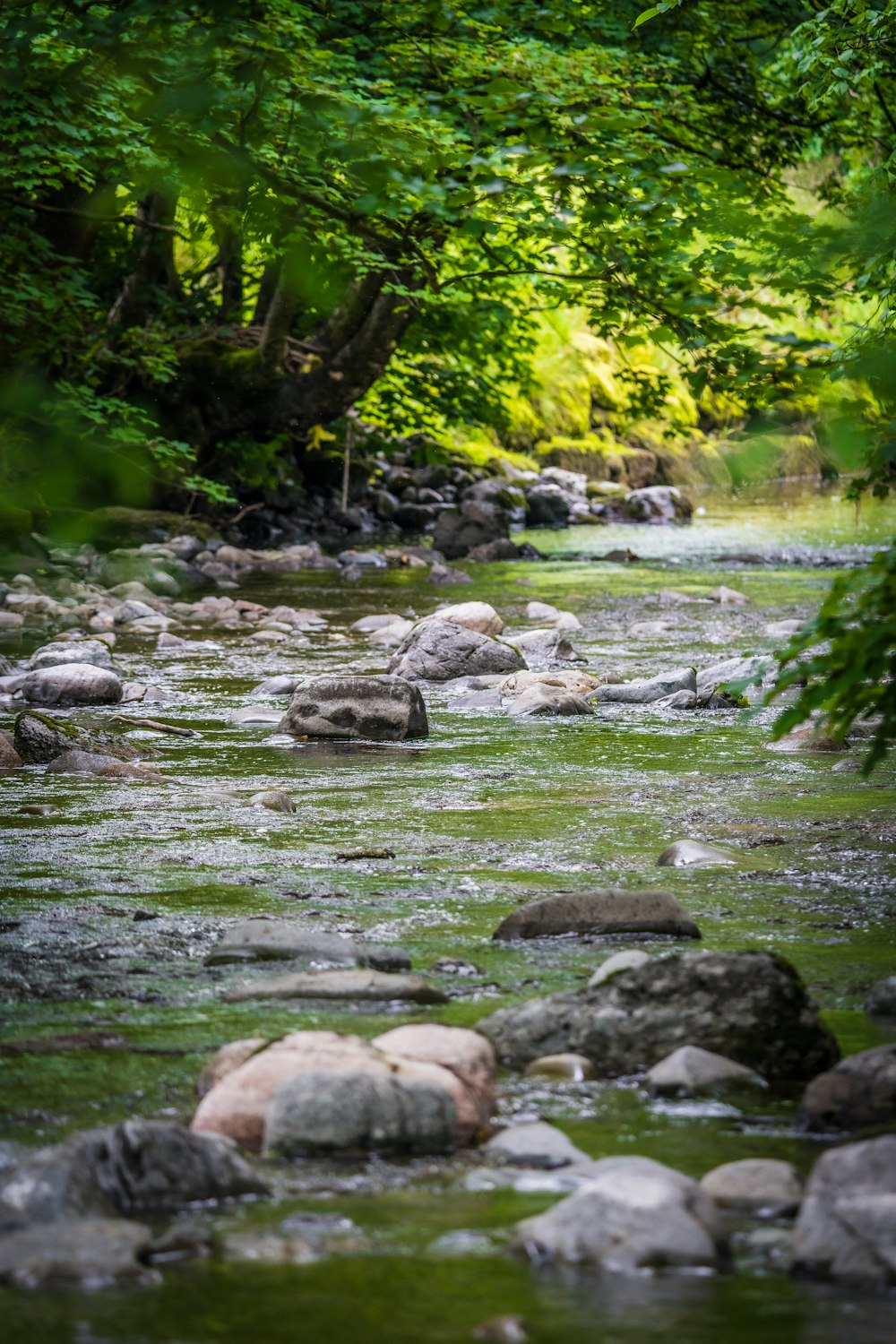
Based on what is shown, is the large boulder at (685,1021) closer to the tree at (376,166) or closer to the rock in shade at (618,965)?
the rock in shade at (618,965)

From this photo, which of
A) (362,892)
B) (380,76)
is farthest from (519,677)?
(380,76)

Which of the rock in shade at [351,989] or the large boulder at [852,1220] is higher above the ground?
the large boulder at [852,1220]

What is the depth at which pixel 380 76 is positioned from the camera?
1102cm

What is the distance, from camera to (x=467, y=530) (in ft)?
62.7

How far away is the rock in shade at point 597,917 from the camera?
3.52m

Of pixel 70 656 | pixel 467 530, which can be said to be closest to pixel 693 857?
pixel 70 656

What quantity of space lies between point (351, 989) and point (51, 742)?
3.34 meters

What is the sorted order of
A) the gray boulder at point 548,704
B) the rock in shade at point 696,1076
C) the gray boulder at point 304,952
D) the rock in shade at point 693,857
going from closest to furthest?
1. the rock in shade at point 696,1076
2. the gray boulder at point 304,952
3. the rock in shade at point 693,857
4. the gray boulder at point 548,704

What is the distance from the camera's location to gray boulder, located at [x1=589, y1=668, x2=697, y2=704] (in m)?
7.76

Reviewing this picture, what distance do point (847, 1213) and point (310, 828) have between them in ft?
10.1

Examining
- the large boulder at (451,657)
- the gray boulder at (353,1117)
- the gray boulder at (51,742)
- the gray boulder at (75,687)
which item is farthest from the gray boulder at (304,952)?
the large boulder at (451,657)

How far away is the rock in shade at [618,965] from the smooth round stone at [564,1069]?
202 mm

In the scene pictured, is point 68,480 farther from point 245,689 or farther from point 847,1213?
point 245,689

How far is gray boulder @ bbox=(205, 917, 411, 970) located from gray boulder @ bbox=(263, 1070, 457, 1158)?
3.02ft
